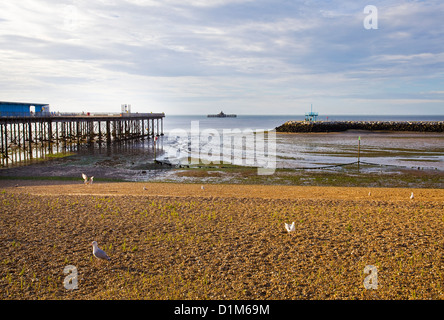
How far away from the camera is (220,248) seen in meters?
9.37

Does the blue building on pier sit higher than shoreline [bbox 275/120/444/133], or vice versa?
the blue building on pier

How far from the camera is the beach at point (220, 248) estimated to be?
7.36m

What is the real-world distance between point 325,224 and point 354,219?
133 centimetres

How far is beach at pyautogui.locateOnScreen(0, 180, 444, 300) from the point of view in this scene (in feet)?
24.2

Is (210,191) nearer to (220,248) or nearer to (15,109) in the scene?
(220,248)

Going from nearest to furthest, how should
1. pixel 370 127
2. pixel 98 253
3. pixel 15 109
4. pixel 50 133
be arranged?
pixel 98 253 → pixel 15 109 → pixel 50 133 → pixel 370 127

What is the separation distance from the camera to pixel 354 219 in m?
11.8

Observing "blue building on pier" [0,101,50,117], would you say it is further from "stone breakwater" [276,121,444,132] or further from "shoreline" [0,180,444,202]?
"stone breakwater" [276,121,444,132]

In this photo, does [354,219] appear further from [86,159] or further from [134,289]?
[86,159]

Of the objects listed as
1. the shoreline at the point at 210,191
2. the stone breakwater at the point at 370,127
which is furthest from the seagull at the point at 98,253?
the stone breakwater at the point at 370,127

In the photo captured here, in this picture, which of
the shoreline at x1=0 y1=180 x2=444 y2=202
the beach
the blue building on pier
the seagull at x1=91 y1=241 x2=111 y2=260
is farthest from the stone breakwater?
the seagull at x1=91 y1=241 x2=111 y2=260

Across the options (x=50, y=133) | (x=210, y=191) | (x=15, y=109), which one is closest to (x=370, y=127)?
(x=50, y=133)

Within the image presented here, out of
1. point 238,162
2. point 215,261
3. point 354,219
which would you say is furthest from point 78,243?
point 238,162

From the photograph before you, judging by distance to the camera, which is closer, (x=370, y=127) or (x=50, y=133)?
(x=50, y=133)
